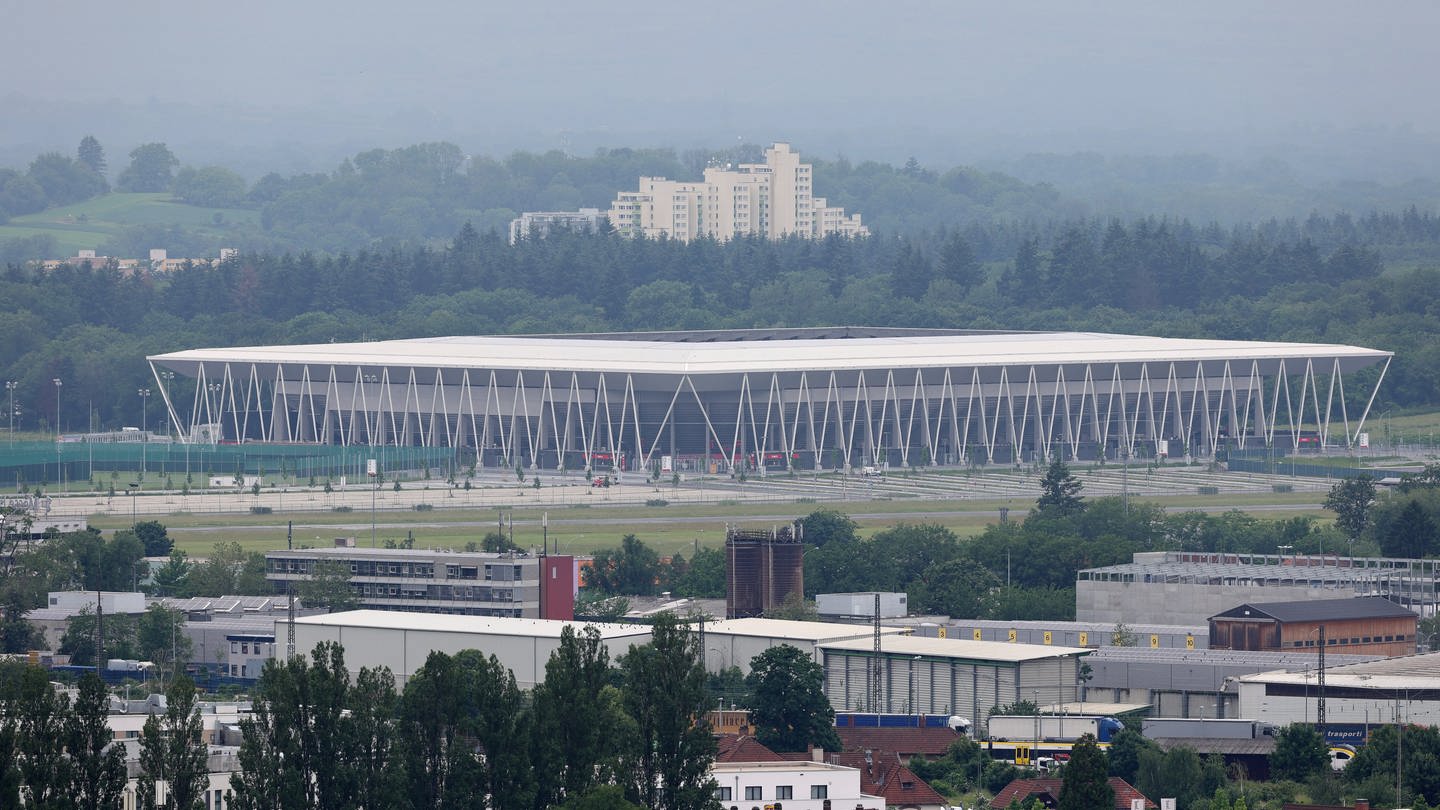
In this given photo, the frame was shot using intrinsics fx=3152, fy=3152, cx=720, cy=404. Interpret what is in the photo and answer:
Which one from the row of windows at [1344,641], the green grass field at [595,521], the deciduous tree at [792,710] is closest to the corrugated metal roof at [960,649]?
the deciduous tree at [792,710]

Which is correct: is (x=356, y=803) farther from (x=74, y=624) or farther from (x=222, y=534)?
(x=222, y=534)

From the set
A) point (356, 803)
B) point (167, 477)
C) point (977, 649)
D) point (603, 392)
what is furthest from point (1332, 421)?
point (356, 803)

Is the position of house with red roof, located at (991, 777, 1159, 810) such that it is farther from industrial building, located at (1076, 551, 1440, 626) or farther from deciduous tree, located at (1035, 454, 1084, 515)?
deciduous tree, located at (1035, 454, 1084, 515)

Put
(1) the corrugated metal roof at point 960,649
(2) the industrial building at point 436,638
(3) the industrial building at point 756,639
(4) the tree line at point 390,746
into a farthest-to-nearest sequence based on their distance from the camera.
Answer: (3) the industrial building at point 756,639 → (2) the industrial building at point 436,638 → (1) the corrugated metal roof at point 960,649 → (4) the tree line at point 390,746

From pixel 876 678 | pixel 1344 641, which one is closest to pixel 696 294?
A: pixel 1344 641

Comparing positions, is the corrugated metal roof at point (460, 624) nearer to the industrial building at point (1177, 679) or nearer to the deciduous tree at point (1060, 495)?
the industrial building at point (1177, 679)
